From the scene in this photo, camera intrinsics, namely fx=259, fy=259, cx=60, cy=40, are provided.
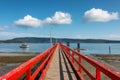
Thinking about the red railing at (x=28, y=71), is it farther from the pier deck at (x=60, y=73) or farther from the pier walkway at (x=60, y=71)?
the pier deck at (x=60, y=73)

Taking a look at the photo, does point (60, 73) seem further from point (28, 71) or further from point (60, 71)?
point (28, 71)

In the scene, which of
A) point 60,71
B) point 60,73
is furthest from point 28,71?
point 60,71

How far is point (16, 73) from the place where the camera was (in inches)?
142

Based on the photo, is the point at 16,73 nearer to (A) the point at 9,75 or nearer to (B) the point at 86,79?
(A) the point at 9,75

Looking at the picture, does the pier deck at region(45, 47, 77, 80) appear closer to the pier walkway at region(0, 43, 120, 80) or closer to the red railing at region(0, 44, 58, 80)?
the pier walkway at region(0, 43, 120, 80)

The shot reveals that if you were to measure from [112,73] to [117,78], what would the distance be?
0.33 metres

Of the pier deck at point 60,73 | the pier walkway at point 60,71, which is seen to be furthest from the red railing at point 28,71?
the pier deck at point 60,73

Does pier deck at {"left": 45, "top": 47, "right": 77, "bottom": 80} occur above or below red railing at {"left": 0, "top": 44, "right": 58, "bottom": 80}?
below

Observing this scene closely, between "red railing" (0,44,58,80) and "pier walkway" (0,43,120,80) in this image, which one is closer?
"red railing" (0,44,58,80)

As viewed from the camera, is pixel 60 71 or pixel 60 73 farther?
pixel 60 71

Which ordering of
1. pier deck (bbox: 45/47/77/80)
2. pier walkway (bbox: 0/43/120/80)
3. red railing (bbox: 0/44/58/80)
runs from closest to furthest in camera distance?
red railing (bbox: 0/44/58/80) → pier walkway (bbox: 0/43/120/80) → pier deck (bbox: 45/47/77/80)

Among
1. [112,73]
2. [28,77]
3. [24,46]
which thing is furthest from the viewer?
[24,46]

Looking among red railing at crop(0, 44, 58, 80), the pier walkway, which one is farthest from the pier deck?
red railing at crop(0, 44, 58, 80)

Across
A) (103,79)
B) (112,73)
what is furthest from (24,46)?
(112,73)
